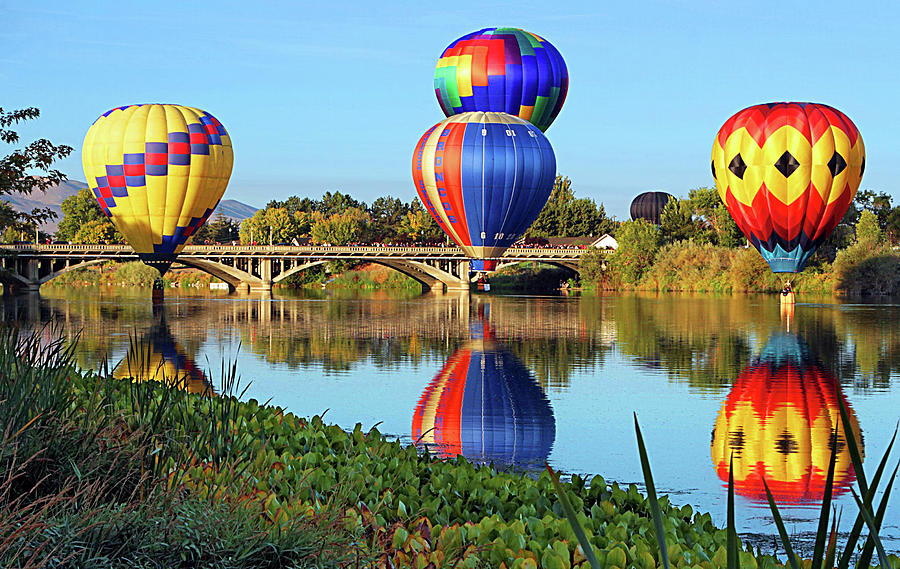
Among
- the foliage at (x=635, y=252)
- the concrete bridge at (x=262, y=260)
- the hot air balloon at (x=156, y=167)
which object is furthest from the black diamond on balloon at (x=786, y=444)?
the foliage at (x=635, y=252)

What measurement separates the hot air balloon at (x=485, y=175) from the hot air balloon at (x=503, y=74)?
5.20 meters

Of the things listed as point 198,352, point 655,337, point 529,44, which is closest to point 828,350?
point 655,337

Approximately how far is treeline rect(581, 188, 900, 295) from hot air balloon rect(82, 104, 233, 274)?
41.8 metres

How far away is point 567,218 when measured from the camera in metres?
135

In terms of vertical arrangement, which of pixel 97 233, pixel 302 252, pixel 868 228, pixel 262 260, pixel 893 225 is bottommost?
pixel 262 260

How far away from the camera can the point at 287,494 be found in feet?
22.6

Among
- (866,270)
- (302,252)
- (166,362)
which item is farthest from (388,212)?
(166,362)

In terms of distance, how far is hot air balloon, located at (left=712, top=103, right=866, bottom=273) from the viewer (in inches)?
1841

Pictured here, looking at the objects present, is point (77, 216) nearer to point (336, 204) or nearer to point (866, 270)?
point (336, 204)

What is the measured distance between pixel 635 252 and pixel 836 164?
39.8 metres

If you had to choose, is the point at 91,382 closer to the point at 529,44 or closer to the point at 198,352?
the point at 198,352

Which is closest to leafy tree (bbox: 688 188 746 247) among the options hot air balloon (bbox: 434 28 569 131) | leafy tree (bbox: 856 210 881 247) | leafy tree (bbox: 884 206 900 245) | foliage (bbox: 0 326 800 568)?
leafy tree (bbox: 856 210 881 247)

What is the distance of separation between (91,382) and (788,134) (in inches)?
1593

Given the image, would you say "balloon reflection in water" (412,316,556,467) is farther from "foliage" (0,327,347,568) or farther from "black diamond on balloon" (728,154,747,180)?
"black diamond on balloon" (728,154,747,180)
